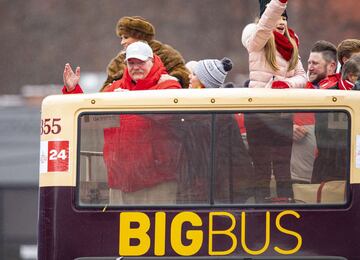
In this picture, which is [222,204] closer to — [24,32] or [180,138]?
[180,138]

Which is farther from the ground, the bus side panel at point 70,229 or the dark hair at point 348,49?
the dark hair at point 348,49

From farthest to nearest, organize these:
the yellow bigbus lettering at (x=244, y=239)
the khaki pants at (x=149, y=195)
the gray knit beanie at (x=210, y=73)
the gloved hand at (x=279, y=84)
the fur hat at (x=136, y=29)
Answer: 1. the fur hat at (x=136, y=29)
2. the gray knit beanie at (x=210, y=73)
3. the gloved hand at (x=279, y=84)
4. the khaki pants at (x=149, y=195)
5. the yellow bigbus lettering at (x=244, y=239)

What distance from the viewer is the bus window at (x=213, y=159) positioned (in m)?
8.77

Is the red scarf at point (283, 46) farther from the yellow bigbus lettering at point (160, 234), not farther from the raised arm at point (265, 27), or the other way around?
the yellow bigbus lettering at point (160, 234)

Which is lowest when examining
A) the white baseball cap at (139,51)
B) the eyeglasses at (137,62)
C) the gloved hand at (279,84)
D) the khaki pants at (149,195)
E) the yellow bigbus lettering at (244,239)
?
the yellow bigbus lettering at (244,239)

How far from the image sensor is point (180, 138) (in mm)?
8828

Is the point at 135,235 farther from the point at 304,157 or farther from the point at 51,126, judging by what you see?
the point at 304,157

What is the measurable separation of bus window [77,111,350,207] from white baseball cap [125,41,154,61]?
2.13ft

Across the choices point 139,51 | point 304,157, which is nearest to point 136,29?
point 139,51

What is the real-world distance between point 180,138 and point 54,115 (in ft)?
2.52

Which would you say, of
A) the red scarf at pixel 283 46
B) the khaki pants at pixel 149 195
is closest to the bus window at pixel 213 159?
the khaki pants at pixel 149 195

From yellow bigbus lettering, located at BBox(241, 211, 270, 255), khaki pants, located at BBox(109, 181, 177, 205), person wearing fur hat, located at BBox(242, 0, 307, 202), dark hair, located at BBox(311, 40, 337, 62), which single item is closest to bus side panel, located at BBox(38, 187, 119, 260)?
A: khaki pants, located at BBox(109, 181, 177, 205)

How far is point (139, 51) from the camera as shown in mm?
9391

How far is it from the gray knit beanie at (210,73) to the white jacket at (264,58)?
0.45 metres
